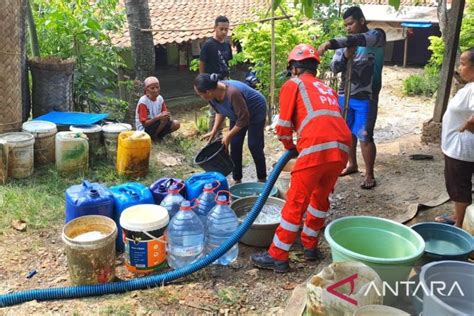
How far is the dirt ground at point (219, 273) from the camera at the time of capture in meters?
3.35

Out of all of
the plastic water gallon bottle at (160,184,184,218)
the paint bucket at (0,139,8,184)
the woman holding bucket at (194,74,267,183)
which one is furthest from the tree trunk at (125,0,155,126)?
the plastic water gallon bottle at (160,184,184,218)

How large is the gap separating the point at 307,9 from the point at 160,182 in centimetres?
223

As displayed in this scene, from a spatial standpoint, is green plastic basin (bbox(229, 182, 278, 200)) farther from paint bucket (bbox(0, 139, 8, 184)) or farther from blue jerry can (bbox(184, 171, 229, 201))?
paint bucket (bbox(0, 139, 8, 184))

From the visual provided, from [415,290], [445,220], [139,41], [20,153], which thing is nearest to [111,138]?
[20,153]

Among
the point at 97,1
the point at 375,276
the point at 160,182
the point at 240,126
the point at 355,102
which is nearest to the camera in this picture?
the point at 375,276

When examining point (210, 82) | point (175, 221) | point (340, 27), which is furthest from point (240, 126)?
point (340, 27)

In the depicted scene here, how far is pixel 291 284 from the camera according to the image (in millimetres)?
3670

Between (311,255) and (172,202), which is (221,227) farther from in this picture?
(311,255)

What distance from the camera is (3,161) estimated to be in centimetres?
536

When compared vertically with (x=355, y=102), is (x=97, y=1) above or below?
above

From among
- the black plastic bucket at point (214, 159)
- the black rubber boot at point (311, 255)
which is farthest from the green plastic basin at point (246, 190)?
the black rubber boot at point (311, 255)

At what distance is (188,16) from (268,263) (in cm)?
1139

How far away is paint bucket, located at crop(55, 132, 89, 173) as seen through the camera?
561 cm

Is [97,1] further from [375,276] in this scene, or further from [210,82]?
[375,276]
